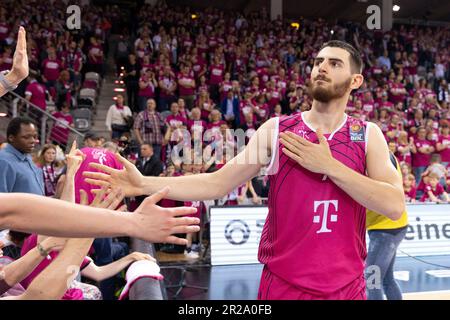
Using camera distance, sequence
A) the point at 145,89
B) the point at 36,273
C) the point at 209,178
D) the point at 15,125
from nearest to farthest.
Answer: the point at 209,178 → the point at 36,273 → the point at 15,125 → the point at 145,89

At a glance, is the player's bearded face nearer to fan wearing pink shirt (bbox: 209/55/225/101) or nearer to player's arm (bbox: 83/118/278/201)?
player's arm (bbox: 83/118/278/201)

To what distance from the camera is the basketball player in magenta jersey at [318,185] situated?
6.19 feet

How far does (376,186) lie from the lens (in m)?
1.85

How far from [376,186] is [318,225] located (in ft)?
1.03

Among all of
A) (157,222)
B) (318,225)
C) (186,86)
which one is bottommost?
(318,225)

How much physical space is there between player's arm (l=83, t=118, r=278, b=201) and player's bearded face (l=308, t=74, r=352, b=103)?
0.87 ft

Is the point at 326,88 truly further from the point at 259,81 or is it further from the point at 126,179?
the point at 259,81

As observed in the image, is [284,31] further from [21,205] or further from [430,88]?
[21,205]

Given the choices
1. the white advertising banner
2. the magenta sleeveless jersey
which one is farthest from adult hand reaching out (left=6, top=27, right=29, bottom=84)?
the white advertising banner

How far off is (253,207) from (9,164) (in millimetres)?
3987

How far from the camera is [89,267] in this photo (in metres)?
3.26

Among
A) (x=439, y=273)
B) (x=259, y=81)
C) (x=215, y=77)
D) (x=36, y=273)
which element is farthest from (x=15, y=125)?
(x=259, y=81)

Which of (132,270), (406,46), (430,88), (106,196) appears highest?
(406,46)
